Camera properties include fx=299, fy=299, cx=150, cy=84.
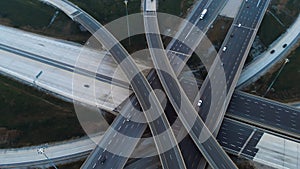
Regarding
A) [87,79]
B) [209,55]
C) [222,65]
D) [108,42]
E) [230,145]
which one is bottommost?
[230,145]

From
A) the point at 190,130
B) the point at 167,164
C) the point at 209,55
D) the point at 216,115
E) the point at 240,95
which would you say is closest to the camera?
the point at 167,164

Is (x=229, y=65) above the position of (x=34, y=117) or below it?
below

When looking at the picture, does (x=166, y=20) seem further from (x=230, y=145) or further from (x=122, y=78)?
(x=230, y=145)

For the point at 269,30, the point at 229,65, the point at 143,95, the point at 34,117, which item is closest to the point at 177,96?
the point at 143,95

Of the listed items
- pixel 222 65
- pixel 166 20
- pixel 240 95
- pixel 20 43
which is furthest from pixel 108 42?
pixel 240 95

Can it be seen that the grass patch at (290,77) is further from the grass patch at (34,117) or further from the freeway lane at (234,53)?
the grass patch at (34,117)

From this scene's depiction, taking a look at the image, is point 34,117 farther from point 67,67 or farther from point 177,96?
point 177,96

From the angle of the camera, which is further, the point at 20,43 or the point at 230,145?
the point at 20,43
